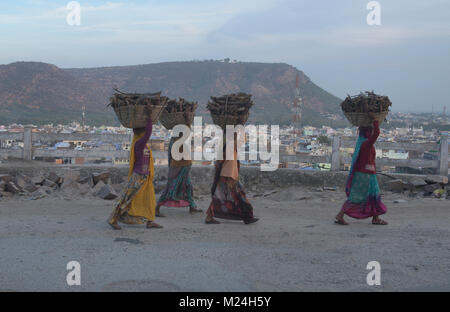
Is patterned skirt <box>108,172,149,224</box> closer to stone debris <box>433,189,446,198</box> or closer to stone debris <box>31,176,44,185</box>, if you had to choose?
stone debris <box>31,176,44,185</box>

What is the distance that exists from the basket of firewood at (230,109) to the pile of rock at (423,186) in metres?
4.98

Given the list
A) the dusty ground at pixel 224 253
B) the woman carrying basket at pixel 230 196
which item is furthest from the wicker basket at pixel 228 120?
the dusty ground at pixel 224 253

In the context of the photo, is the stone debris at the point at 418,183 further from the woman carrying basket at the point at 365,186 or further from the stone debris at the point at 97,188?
the stone debris at the point at 97,188

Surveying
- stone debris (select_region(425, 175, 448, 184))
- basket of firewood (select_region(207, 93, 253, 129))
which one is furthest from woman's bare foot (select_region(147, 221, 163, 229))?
stone debris (select_region(425, 175, 448, 184))

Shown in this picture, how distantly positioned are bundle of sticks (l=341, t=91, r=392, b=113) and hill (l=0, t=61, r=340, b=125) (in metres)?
36.2

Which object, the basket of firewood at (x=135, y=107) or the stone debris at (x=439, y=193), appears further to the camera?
the stone debris at (x=439, y=193)

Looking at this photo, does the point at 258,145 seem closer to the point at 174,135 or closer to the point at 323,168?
the point at 323,168

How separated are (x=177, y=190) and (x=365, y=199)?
11.3 feet

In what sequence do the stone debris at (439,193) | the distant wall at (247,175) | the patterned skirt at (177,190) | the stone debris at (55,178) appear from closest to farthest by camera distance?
the patterned skirt at (177,190) < the stone debris at (439,193) < the stone debris at (55,178) < the distant wall at (247,175)

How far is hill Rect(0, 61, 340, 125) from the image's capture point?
152 ft

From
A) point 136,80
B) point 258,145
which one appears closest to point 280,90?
point 136,80

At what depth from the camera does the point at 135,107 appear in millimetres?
6555

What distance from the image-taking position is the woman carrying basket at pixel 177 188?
8.13 meters
